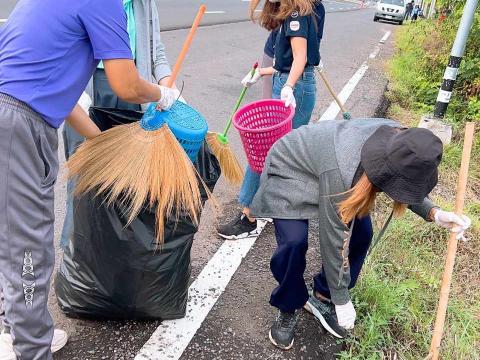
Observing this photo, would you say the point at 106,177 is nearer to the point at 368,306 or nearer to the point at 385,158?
the point at 385,158

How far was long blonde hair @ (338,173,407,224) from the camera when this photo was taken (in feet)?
6.02

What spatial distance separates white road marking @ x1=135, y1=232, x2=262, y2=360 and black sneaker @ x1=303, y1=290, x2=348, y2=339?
45 centimetres

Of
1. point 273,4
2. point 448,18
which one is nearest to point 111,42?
point 273,4

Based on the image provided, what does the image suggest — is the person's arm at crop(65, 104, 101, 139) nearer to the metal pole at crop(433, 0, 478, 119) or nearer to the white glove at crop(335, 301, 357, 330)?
the white glove at crop(335, 301, 357, 330)

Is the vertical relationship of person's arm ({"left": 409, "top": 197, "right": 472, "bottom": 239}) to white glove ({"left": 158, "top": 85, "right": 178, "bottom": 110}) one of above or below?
below

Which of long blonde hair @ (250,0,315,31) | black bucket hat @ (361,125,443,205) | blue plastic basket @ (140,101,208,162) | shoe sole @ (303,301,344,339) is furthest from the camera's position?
long blonde hair @ (250,0,315,31)

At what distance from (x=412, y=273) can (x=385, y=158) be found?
1399 mm

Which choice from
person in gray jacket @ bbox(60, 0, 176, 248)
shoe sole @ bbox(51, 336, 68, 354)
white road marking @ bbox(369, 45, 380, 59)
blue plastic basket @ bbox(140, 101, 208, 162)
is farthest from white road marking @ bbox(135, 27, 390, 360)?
white road marking @ bbox(369, 45, 380, 59)

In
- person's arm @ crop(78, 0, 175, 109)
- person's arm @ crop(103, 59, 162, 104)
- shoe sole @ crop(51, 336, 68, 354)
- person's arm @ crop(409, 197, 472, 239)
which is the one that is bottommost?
shoe sole @ crop(51, 336, 68, 354)

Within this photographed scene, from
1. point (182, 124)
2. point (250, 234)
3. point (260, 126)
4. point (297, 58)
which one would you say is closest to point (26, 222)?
point (182, 124)

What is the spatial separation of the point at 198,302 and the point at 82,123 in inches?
40.8

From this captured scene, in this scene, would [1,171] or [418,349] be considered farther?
[418,349]

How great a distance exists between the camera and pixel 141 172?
193cm

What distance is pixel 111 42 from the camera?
1.59m
